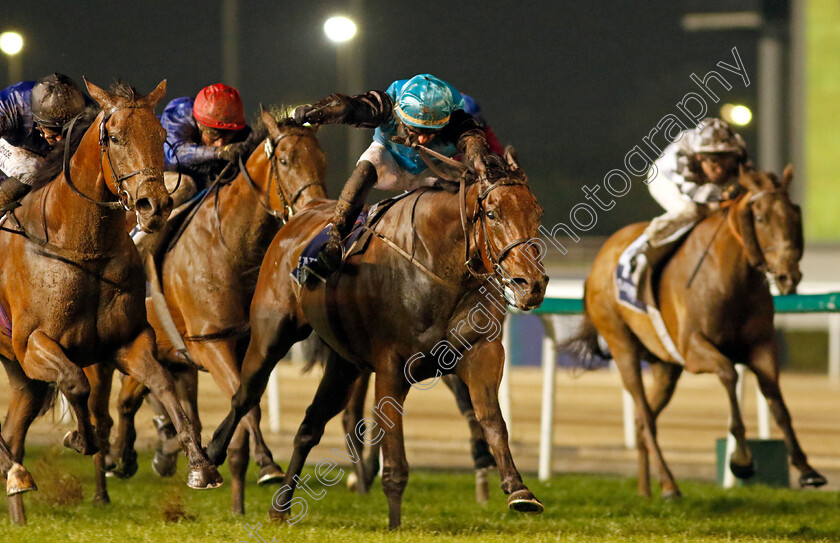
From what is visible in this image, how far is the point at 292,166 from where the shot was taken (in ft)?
19.7

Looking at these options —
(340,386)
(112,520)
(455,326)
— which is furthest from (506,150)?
(112,520)

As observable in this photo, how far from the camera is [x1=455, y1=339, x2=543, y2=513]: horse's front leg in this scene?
4586mm

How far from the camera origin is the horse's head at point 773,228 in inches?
261

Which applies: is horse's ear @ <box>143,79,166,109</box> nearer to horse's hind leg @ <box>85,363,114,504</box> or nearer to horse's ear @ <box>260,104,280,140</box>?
horse's ear @ <box>260,104,280,140</box>

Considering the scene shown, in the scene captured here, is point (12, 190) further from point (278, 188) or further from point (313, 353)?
point (313, 353)

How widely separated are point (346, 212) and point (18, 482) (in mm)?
1727

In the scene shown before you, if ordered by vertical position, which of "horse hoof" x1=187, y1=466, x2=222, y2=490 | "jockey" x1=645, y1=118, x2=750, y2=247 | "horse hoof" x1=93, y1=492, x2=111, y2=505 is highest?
"jockey" x1=645, y1=118, x2=750, y2=247

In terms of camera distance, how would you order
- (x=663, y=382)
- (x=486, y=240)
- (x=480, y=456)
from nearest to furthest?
(x=486, y=240) < (x=480, y=456) < (x=663, y=382)

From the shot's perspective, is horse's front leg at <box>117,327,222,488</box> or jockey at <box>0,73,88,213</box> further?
jockey at <box>0,73,88,213</box>

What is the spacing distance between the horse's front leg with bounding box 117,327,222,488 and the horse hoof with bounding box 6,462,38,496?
1.86ft

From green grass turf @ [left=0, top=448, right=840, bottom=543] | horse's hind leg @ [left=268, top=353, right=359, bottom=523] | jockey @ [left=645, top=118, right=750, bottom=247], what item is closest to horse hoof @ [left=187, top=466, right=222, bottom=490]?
green grass turf @ [left=0, top=448, right=840, bottom=543]

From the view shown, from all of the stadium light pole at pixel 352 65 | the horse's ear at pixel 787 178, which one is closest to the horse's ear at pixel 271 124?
the horse's ear at pixel 787 178

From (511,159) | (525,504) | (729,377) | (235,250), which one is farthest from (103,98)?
(729,377)

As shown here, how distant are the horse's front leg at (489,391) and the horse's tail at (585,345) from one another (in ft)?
11.4
